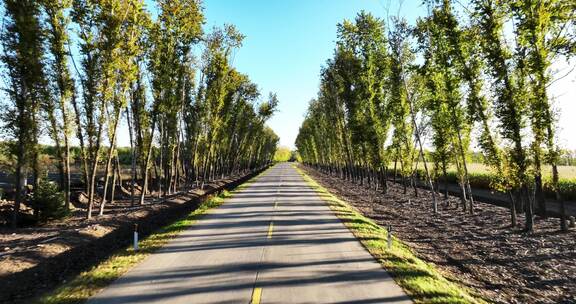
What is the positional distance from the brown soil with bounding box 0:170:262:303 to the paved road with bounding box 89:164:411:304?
9.63 ft

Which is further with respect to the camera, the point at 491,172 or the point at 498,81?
the point at 491,172

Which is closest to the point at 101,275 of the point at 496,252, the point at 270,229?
the point at 270,229

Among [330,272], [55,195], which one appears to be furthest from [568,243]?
[55,195]

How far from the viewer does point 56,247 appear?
1366cm

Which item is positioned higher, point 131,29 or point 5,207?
point 131,29

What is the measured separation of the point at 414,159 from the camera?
117 feet

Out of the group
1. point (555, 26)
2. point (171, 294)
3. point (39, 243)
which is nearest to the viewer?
point (171, 294)

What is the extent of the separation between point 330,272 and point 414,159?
28.7m

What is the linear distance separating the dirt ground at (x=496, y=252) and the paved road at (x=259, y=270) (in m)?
3.08

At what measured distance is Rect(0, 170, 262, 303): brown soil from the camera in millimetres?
10336

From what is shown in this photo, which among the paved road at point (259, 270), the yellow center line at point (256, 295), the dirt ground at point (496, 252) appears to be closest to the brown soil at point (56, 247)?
the paved road at point (259, 270)

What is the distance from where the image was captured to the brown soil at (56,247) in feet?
33.9

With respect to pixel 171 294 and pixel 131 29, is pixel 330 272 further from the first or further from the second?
pixel 131 29

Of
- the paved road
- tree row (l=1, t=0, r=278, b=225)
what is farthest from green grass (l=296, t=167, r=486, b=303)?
tree row (l=1, t=0, r=278, b=225)
